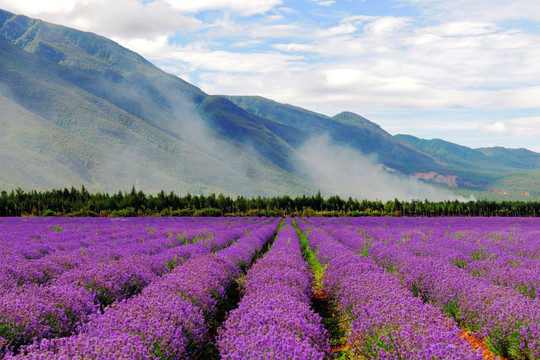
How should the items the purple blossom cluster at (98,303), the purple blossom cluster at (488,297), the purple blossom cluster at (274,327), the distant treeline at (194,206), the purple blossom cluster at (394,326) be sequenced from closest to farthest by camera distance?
the purple blossom cluster at (274,327), the purple blossom cluster at (394,326), the purple blossom cluster at (98,303), the purple blossom cluster at (488,297), the distant treeline at (194,206)

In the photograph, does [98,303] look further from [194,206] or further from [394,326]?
[194,206]

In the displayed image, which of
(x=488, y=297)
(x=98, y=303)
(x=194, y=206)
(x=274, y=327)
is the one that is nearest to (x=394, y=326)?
(x=274, y=327)

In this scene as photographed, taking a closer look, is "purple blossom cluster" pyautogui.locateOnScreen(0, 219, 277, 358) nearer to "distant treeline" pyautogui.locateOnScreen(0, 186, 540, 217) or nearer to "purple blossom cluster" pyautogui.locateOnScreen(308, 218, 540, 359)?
"purple blossom cluster" pyautogui.locateOnScreen(308, 218, 540, 359)

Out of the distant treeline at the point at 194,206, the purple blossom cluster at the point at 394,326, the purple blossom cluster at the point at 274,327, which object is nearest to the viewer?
the purple blossom cluster at the point at 274,327

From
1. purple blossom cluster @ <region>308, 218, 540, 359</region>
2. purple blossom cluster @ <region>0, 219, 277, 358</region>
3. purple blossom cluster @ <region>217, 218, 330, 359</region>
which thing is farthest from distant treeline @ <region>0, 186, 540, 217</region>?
purple blossom cluster @ <region>217, 218, 330, 359</region>

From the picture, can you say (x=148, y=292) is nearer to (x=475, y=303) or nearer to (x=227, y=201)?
(x=475, y=303)

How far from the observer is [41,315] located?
502cm

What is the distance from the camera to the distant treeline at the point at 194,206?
6675 cm

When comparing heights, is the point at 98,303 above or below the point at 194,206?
above

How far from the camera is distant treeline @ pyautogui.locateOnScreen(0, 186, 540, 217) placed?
66750 mm

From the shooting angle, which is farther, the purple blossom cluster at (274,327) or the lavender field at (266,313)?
the lavender field at (266,313)

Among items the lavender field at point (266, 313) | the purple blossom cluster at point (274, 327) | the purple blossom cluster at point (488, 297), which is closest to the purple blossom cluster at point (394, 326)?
the lavender field at point (266, 313)

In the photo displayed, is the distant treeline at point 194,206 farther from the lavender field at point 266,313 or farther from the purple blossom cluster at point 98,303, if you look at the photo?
the lavender field at point 266,313

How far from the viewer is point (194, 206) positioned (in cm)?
7588
